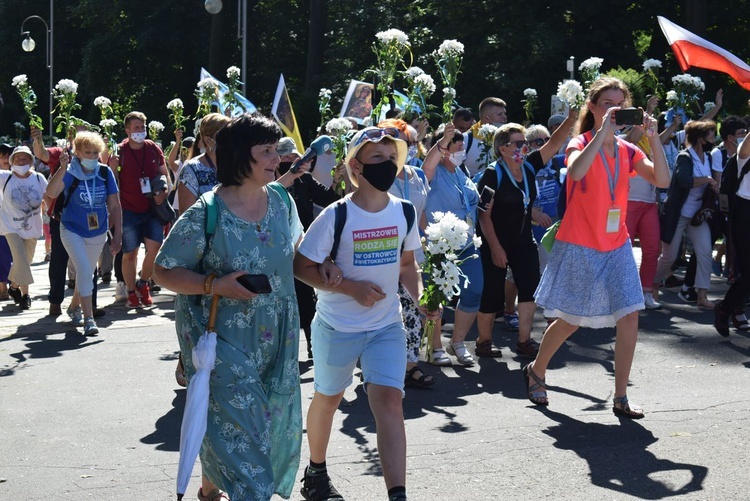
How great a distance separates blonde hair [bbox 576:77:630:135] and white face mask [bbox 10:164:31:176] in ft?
25.1

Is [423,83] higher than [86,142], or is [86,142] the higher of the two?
[423,83]

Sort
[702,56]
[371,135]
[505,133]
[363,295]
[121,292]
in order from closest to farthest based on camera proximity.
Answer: [363,295]
[371,135]
[505,133]
[702,56]
[121,292]

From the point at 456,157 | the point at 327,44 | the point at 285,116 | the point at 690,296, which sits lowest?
the point at 690,296

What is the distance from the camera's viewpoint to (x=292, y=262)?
505 cm

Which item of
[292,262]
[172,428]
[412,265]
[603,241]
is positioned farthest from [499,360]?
[292,262]

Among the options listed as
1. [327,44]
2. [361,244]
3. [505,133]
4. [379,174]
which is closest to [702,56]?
[505,133]

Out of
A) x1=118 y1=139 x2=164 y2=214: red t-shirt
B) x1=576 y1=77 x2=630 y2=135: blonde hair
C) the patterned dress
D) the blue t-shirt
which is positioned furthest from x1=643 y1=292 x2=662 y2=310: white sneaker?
the patterned dress

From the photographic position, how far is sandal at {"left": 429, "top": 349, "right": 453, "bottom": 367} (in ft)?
30.4

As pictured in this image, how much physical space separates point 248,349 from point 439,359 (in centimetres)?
461

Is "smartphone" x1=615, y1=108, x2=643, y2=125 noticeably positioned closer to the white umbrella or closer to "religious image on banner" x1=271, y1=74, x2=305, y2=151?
the white umbrella

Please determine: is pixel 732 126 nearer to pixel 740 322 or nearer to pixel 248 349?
pixel 740 322

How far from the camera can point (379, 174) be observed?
5.60 meters

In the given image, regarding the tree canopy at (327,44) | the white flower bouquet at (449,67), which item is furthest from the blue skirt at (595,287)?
the tree canopy at (327,44)

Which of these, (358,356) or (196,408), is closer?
(196,408)
